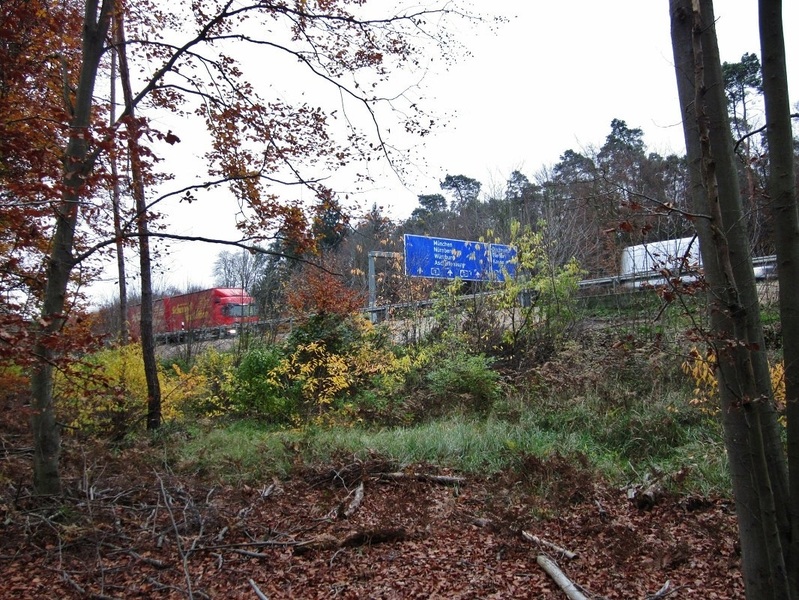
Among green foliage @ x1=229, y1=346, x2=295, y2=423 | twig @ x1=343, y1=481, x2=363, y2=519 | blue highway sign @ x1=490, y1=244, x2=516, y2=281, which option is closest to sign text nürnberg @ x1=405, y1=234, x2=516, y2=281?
blue highway sign @ x1=490, y1=244, x2=516, y2=281

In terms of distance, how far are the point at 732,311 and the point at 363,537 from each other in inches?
141

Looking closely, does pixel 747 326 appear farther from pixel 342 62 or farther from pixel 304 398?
pixel 304 398

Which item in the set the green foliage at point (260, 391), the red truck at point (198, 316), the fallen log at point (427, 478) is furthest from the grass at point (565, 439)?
the red truck at point (198, 316)

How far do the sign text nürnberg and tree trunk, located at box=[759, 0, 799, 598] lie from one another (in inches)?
388

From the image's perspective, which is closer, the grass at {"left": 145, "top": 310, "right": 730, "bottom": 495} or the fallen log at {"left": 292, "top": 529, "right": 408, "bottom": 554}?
the fallen log at {"left": 292, "top": 529, "right": 408, "bottom": 554}

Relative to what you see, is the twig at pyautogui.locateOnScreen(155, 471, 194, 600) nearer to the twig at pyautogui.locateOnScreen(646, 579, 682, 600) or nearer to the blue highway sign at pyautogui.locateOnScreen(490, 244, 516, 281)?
the twig at pyautogui.locateOnScreen(646, 579, 682, 600)

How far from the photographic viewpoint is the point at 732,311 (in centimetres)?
216

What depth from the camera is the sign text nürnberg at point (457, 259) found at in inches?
497

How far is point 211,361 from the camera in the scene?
1395 cm

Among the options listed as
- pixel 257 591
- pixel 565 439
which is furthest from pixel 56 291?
pixel 565 439

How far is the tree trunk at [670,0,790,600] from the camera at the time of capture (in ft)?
7.13

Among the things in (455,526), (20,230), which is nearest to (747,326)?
(455,526)

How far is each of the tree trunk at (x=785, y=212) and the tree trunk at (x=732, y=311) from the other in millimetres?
62

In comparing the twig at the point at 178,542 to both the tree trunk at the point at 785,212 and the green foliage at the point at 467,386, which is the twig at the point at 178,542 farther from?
the green foliage at the point at 467,386
